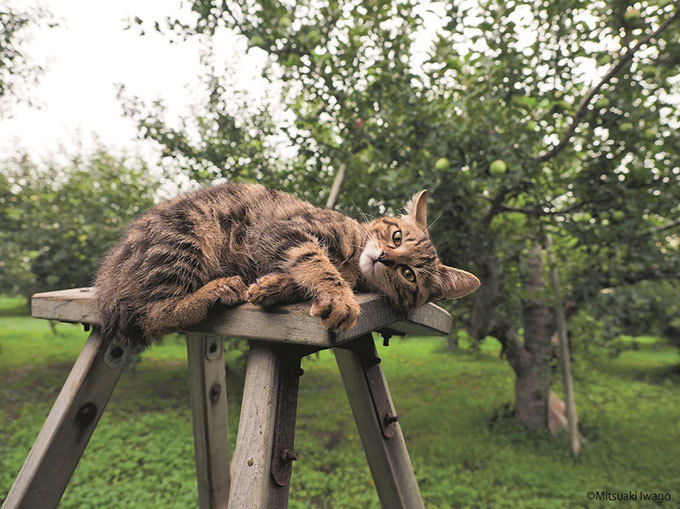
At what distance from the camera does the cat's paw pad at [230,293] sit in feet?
3.96

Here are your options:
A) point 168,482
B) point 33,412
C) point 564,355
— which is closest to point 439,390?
point 564,355

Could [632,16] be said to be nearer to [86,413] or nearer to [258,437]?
[258,437]

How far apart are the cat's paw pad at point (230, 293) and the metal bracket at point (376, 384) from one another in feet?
1.59

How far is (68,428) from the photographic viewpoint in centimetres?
152

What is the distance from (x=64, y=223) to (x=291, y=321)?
544 centimetres

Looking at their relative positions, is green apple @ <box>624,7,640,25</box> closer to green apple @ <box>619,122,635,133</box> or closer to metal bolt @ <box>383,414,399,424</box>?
green apple @ <box>619,122,635,133</box>

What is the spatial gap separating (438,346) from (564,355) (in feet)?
18.2

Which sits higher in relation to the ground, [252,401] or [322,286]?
[322,286]

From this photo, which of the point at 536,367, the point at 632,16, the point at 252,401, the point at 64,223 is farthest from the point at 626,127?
the point at 64,223

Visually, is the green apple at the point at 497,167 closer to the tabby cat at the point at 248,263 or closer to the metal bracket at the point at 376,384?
the tabby cat at the point at 248,263

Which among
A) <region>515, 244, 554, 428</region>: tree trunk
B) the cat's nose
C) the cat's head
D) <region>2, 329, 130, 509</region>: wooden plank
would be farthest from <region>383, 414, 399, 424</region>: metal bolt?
<region>515, 244, 554, 428</region>: tree trunk

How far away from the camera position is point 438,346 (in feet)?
32.8

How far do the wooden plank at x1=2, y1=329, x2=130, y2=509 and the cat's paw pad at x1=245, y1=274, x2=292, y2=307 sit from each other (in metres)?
0.85

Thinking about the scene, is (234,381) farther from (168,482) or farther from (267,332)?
(267,332)
